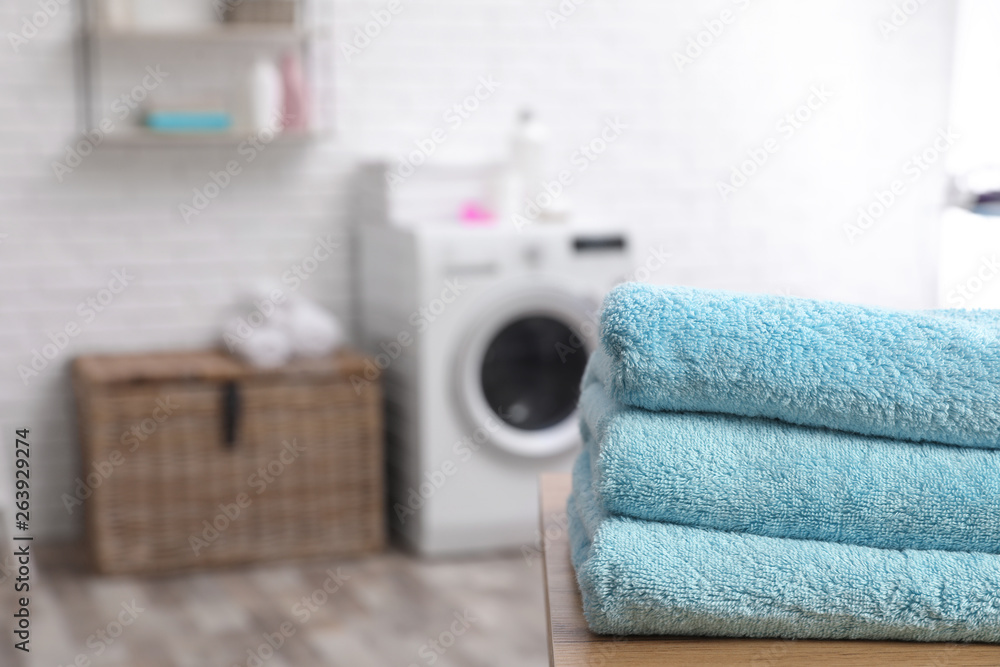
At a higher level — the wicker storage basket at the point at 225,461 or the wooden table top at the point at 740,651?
the wooden table top at the point at 740,651

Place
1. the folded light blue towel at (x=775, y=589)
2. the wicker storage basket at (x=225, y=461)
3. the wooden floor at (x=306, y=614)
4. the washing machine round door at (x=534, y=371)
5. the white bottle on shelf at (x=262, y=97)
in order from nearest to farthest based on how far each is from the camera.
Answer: the folded light blue towel at (x=775, y=589)
the wooden floor at (x=306, y=614)
the wicker storage basket at (x=225, y=461)
the washing machine round door at (x=534, y=371)
the white bottle on shelf at (x=262, y=97)

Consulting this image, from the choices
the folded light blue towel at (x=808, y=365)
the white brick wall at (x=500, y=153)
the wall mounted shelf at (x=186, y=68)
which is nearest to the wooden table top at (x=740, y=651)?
the folded light blue towel at (x=808, y=365)

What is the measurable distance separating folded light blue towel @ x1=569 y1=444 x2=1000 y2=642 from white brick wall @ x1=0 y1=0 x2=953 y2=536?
2684 mm

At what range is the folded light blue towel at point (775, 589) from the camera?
71cm

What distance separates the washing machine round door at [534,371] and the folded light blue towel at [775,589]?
2.15 m

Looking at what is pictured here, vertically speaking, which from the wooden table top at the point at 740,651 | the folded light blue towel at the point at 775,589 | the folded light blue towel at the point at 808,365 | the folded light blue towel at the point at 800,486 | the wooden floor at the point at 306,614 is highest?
the folded light blue towel at the point at 808,365

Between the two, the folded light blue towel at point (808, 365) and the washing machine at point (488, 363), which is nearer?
the folded light blue towel at point (808, 365)

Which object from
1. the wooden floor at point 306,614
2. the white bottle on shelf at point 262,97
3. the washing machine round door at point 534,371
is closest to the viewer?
the wooden floor at point 306,614

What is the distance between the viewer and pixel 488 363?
2.92 metres

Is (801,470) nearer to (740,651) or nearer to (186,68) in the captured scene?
(740,651)

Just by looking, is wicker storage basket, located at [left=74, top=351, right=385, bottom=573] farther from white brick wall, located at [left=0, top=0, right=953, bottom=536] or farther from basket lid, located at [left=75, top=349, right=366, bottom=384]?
white brick wall, located at [left=0, top=0, right=953, bottom=536]

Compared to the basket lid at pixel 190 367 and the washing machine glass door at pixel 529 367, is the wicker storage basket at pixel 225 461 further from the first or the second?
the washing machine glass door at pixel 529 367

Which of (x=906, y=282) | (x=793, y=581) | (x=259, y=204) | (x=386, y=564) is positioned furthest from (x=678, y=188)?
(x=793, y=581)

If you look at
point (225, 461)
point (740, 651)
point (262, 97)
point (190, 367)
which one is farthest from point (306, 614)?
point (740, 651)
